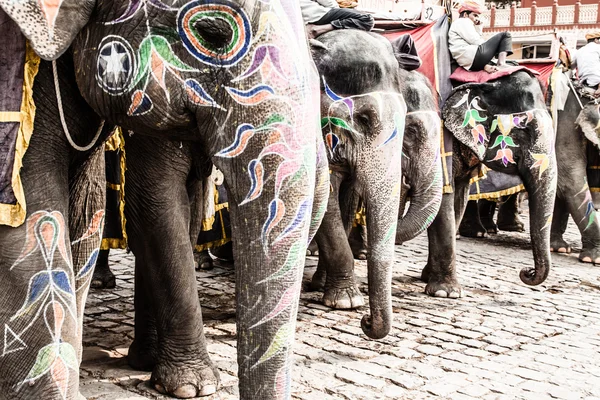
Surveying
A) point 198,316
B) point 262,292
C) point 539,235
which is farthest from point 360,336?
point 262,292

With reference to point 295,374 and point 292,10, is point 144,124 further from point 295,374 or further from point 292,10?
point 295,374

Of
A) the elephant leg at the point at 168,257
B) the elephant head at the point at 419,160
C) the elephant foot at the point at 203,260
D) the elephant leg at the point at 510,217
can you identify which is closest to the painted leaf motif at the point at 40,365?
the elephant leg at the point at 168,257

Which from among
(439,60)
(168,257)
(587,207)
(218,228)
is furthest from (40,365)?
(587,207)

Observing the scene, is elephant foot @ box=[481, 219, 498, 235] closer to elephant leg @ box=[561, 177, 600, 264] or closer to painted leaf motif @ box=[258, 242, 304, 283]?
elephant leg @ box=[561, 177, 600, 264]

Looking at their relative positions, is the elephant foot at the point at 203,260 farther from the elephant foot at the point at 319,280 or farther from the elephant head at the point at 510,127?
the elephant head at the point at 510,127

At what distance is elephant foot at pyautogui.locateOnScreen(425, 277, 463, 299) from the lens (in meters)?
6.60

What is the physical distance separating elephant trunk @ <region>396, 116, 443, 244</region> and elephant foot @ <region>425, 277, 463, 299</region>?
1186mm

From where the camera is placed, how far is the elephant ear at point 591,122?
9172 millimetres

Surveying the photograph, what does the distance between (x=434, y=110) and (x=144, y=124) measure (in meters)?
3.62

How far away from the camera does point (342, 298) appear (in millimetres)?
5887

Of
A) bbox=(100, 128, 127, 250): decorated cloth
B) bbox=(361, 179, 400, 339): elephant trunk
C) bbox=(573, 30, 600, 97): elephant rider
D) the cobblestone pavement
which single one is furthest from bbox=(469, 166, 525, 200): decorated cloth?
bbox=(100, 128, 127, 250): decorated cloth

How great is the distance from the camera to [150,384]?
4051 millimetres

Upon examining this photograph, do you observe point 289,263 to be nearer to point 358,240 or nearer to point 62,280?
point 62,280

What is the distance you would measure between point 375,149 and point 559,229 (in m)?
5.34
